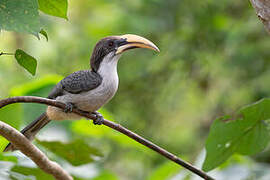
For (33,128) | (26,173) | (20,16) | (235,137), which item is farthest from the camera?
(33,128)

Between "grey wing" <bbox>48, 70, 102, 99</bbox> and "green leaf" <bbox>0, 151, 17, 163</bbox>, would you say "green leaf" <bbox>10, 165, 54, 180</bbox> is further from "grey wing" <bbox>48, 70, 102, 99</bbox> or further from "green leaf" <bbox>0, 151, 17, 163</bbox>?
"grey wing" <bbox>48, 70, 102, 99</bbox>

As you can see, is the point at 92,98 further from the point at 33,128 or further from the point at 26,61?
the point at 26,61

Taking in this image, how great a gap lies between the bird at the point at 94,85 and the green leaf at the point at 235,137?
539 millimetres

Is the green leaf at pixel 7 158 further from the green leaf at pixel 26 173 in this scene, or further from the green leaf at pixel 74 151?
the green leaf at pixel 74 151

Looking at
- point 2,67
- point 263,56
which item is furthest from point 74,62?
point 263,56

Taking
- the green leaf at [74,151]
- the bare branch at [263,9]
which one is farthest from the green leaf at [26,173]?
the bare branch at [263,9]

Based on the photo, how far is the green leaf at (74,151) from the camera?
2202 mm

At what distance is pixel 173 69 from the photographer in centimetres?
518

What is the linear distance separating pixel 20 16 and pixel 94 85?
988 mm

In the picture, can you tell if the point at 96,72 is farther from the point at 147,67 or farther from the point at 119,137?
the point at 147,67

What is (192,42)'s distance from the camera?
5125 mm

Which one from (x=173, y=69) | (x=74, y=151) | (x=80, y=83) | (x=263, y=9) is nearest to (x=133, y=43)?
(x=80, y=83)

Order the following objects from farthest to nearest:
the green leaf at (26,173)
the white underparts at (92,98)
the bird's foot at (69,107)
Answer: the white underparts at (92,98) < the bird's foot at (69,107) < the green leaf at (26,173)

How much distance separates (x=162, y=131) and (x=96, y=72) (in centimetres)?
300
